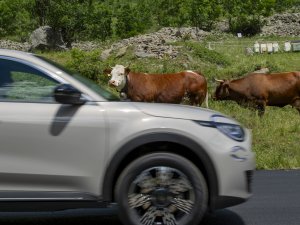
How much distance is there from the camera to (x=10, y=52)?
6.61 m

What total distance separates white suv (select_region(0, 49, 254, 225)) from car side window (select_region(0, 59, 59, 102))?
0.01 meters

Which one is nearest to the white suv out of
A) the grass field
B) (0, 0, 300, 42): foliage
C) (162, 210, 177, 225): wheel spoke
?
(162, 210, 177, 225): wheel spoke

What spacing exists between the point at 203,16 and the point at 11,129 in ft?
251

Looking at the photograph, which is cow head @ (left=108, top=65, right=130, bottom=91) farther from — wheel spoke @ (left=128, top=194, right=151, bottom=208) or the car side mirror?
wheel spoke @ (left=128, top=194, right=151, bottom=208)

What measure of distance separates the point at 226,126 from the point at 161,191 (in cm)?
92

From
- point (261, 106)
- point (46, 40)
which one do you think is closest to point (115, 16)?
point (46, 40)

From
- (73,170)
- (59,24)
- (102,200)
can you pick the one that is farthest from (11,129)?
(59,24)

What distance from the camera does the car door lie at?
20.3 feet

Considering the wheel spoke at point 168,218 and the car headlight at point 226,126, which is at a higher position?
the car headlight at point 226,126

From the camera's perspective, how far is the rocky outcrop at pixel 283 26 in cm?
6975

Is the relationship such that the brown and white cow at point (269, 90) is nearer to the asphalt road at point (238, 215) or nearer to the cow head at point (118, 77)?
the cow head at point (118, 77)

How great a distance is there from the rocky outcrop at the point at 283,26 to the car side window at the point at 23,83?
63.8 meters

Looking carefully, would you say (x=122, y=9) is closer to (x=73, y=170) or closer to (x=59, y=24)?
(x=59, y=24)

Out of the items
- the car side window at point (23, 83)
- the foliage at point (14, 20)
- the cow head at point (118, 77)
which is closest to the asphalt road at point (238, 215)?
the car side window at point (23, 83)
